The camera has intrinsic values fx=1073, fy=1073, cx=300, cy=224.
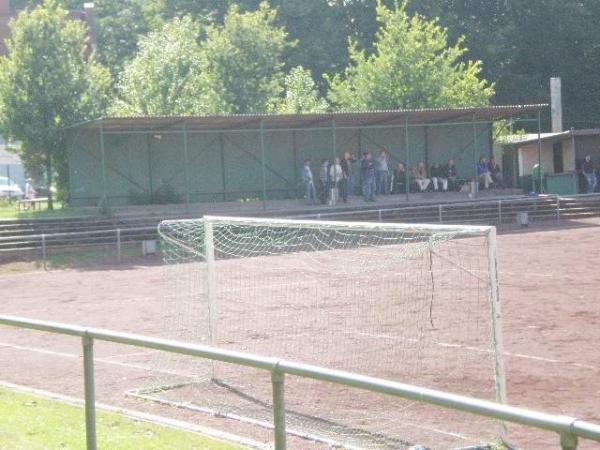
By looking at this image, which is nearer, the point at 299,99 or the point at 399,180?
the point at 399,180

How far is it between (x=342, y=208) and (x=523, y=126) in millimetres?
30442

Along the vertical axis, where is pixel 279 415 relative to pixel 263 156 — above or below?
below

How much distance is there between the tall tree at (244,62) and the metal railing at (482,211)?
13.2m

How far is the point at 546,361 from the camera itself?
13.9 meters

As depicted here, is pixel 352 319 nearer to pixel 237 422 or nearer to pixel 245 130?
pixel 237 422

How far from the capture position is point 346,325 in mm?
15312

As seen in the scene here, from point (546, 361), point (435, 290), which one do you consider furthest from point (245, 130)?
point (546, 361)

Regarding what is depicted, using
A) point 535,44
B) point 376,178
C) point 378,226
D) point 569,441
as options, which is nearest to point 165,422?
point 378,226

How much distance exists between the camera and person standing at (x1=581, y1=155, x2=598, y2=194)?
43594 millimetres

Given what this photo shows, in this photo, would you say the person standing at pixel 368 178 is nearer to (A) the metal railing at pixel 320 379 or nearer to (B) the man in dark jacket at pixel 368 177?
(B) the man in dark jacket at pixel 368 177

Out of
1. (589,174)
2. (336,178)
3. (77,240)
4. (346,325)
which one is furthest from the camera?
→ (589,174)

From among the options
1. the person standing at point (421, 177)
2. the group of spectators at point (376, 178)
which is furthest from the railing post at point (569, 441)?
the person standing at point (421, 177)

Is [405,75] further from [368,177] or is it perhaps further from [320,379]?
[320,379]

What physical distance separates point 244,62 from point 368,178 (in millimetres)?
12044
